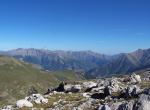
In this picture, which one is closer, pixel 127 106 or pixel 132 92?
pixel 127 106

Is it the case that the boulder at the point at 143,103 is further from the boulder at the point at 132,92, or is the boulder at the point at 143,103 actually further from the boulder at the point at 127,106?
the boulder at the point at 132,92

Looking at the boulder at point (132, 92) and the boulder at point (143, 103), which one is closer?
the boulder at point (143, 103)

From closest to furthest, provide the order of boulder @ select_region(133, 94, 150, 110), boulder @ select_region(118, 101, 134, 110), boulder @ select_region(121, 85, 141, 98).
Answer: boulder @ select_region(133, 94, 150, 110)
boulder @ select_region(118, 101, 134, 110)
boulder @ select_region(121, 85, 141, 98)

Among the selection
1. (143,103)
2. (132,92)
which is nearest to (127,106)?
(143,103)

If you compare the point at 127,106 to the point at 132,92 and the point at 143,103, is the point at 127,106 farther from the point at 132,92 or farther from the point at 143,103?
the point at 132,92

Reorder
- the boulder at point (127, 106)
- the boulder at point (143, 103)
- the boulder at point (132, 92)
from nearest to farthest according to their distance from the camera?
1. the boulder at point (143, 103)
2. the boulder at point (127, 106)
3. the boulder at point (132, 92)

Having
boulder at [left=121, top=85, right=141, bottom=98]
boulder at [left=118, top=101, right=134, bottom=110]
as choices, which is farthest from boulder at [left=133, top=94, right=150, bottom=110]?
boulder at [left=121, top=85, right=141, bottom=98]

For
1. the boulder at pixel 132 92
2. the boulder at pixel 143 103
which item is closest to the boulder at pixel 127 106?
the boulder at pixel 143 103

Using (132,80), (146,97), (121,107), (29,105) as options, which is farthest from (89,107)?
(132,80)

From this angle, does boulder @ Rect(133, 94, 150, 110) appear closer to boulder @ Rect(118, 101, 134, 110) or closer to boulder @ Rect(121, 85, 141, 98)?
boulder @ Rect(118, 101, 134, 110)

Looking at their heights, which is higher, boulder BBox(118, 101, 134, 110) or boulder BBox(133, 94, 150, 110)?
boulder BBox(133, 94, 150, 110)

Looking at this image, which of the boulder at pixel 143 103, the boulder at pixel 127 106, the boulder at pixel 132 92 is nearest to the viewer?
the boulder at pixel 143 103

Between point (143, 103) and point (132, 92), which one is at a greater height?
point (143, 103)

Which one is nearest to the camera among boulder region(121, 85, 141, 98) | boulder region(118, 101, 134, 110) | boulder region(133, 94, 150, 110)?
boulder region(133, 94, 150, 110)
